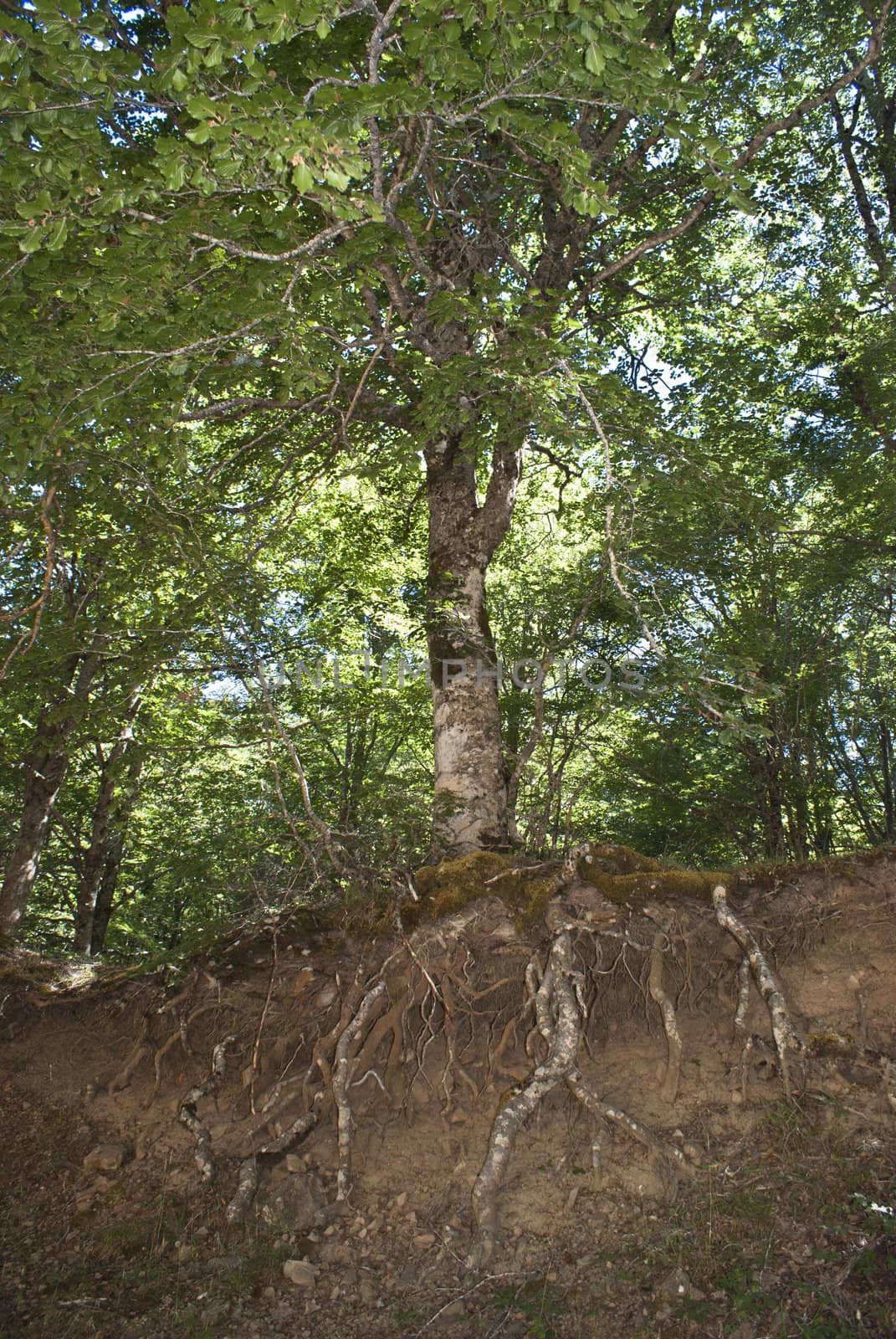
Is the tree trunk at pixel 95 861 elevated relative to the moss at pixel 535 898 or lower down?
elevated

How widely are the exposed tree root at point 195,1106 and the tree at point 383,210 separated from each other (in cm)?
204

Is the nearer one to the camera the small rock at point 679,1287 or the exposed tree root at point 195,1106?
the small rock at point 679,1287

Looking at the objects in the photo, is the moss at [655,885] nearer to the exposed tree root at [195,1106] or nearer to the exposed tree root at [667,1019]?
the exposed tree root at [667,1019]

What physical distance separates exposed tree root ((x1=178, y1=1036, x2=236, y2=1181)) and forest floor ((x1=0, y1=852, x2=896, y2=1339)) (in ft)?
→ 0.10

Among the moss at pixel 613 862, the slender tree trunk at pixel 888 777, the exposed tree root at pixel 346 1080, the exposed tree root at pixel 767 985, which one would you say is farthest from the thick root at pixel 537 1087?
the slender tree trunk at pixel 888 777

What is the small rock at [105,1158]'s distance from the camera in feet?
15.0

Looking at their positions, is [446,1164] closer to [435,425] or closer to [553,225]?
[435,425]

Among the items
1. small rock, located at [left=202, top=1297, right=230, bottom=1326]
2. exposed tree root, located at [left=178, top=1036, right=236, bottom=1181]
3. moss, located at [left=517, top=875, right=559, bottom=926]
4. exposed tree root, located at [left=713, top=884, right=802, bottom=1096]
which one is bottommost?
small rock, located at [left=202, top=1297, right=230, bottom=1326]

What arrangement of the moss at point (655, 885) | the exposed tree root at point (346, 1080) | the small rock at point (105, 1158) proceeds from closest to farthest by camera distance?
1. the exposed tree root at point (346, 1080)
2. the small rock at point (105, 1158)
3. the moss at point (655, 885)

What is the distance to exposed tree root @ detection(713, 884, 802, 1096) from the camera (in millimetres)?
4273

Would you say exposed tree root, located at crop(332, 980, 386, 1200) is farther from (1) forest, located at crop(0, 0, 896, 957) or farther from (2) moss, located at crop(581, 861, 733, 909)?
(2) moss, located at crop(581, 861, 733, 909)

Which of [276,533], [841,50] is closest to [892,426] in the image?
[841,50]

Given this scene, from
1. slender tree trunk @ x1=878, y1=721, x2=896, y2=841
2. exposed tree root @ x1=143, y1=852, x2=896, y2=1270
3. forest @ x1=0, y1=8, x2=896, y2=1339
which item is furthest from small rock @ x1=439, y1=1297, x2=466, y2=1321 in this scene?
slender tree trunk @ x1=878, y1=721, x2=896, y2=841

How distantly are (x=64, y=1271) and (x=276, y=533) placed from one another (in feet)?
17.3
